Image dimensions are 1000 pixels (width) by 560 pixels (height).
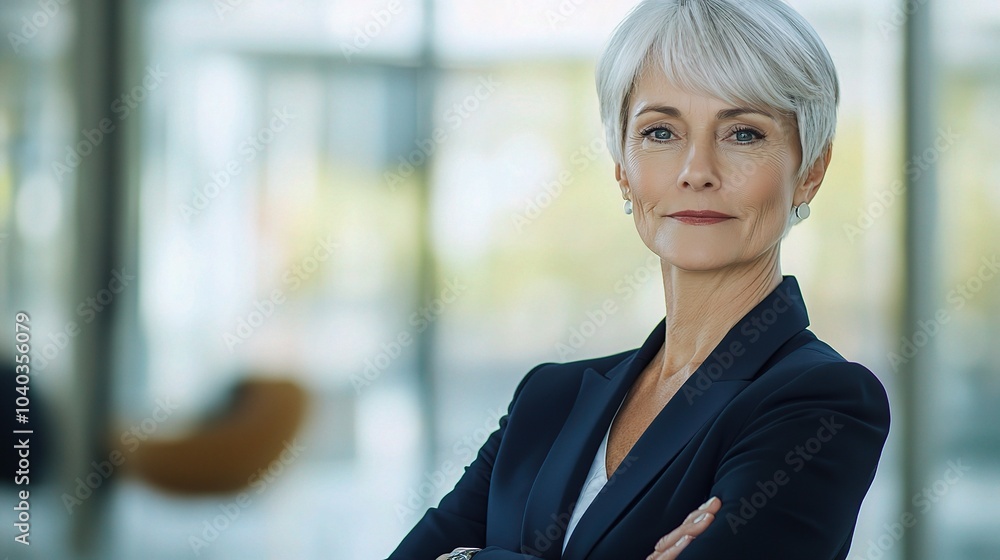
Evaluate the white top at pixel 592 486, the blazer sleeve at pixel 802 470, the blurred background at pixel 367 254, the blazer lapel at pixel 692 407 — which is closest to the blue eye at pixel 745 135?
the blazer lapel at pixel 692 407

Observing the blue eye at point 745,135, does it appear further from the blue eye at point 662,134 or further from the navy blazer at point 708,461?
the navy blazer at point 708,461

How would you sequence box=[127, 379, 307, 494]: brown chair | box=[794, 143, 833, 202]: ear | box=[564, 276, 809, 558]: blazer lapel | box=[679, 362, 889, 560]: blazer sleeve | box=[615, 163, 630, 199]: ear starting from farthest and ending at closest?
1. box=[127, 379, 307, 494]: brown chair
2. box=[615, 163, 630, 199]: ear
3. box=[794, 143, 833, 202]: ear
4. box=[564, 276, 809, 558]: blazer lapel
5. box=[679, 362, 889, 560]: blazer sleeve

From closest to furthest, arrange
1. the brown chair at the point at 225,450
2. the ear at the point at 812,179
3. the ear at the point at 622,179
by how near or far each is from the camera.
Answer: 1. the ear at the point at 812,179
2. the ear at the point at 622,179
3. the brown chair at the point at 225,450

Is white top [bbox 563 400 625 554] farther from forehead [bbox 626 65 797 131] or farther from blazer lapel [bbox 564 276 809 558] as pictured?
forehead [bbox 626 65 797 131]

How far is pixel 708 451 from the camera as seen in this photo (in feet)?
3.82

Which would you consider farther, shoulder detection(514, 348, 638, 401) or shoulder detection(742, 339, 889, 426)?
shoulder detection(514, 348, 638, 401)

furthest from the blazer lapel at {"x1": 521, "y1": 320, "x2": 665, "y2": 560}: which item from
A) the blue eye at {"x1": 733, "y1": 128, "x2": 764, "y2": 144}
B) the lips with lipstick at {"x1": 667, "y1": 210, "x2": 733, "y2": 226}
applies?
the blue eye at {"x1": 733, "y1": 128, "x2": 764, "y2": 144}

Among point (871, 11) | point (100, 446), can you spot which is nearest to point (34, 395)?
point (100, 446)

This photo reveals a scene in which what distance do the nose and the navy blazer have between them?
193mm

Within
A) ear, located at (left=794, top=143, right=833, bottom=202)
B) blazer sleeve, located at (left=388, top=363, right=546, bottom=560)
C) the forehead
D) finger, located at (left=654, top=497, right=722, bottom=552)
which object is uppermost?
the forehead

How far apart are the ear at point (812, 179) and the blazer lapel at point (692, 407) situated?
0.13 meters

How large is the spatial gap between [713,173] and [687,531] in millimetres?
477

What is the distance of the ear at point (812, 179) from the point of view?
1.32 meters

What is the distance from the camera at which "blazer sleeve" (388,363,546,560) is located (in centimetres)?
145
